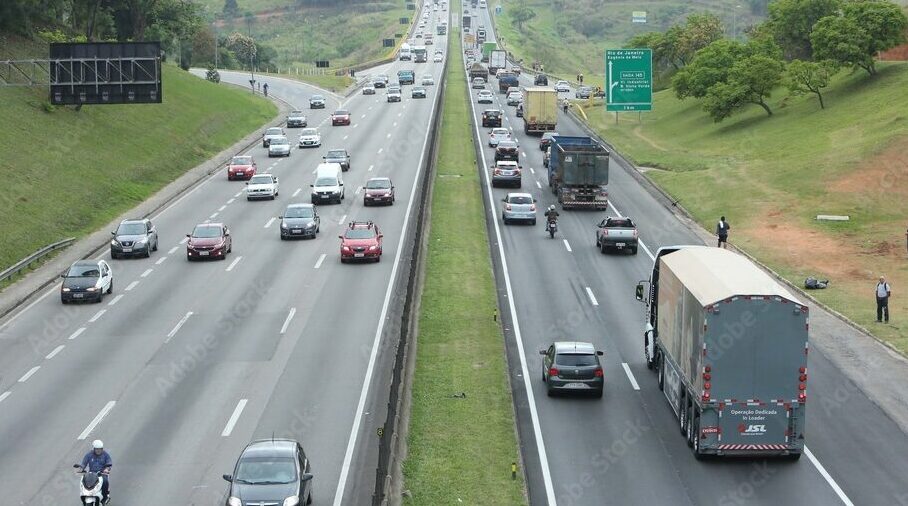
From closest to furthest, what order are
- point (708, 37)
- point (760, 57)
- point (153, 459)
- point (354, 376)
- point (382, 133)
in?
point (153, 459)
point (354, 376)
point (760, 57)
point (382, 133)
point (708, 37)

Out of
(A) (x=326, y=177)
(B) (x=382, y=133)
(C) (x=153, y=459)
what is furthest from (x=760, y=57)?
(C) (x=153, y=459)

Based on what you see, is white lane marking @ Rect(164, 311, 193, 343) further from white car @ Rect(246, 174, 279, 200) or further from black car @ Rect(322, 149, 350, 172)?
black car @ Rect(322, 149, 350, 172)

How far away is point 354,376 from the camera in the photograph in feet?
111

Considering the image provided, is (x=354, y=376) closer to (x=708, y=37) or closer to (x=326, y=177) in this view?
(x=326, y=177)

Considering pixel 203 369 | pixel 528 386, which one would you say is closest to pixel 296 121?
pixel 203 369

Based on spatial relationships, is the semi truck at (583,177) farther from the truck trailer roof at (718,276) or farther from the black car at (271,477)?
the black car at (271,477)

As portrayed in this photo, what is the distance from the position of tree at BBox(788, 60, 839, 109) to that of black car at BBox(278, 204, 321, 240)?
143 feet

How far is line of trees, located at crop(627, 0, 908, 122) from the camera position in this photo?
8588cm

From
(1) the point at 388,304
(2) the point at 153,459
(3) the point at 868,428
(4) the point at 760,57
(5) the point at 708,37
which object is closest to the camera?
(2) the point at 153,459

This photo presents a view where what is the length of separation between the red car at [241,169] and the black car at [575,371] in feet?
158

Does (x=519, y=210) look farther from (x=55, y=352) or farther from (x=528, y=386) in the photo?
A: (x=55, y=352)

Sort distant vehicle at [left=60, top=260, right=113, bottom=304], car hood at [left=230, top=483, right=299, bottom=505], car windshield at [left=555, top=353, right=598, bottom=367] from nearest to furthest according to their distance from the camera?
car hood at [left=230, top=483, right=299, bottom=505] → car windshield at [left=555, top=353, right=598, bottom=367] → distant vehicle at [left=60, top=260, right=113, bottom=304]

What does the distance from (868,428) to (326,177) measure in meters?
42.3

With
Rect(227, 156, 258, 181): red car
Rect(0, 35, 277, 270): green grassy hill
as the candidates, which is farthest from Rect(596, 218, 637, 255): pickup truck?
Rect(227, 156, 258, 181): red car
